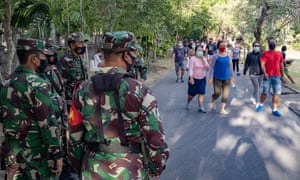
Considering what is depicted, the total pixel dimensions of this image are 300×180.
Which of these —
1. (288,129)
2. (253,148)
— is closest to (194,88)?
(288,129)

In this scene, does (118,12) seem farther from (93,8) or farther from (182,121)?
(182,121)

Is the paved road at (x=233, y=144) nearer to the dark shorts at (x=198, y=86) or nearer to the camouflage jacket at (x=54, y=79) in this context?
the dark shorts at (x=198, y=86)

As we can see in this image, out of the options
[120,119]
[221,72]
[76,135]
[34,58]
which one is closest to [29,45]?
[34,58]

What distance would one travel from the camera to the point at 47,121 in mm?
3115

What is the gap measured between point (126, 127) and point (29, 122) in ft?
3.26

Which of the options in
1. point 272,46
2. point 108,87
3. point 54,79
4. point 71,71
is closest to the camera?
point 108,87

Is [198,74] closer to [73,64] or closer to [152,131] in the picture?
[73,64]

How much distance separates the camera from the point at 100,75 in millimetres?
2516

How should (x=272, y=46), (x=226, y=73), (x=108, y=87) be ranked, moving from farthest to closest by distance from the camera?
(x=226, y=73) → (x=272, y=46) → (x=108, y=87)

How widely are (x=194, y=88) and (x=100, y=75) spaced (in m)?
7.19

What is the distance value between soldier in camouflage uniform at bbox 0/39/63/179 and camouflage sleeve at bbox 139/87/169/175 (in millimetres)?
975

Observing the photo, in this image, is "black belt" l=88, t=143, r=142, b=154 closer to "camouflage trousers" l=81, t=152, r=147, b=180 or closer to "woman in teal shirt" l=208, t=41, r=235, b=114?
"camouflage trousers" l=81, t=152, r=147, b=180

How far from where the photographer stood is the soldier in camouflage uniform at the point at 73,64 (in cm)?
525

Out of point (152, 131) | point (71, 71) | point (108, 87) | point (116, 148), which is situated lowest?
point (116, 148)
